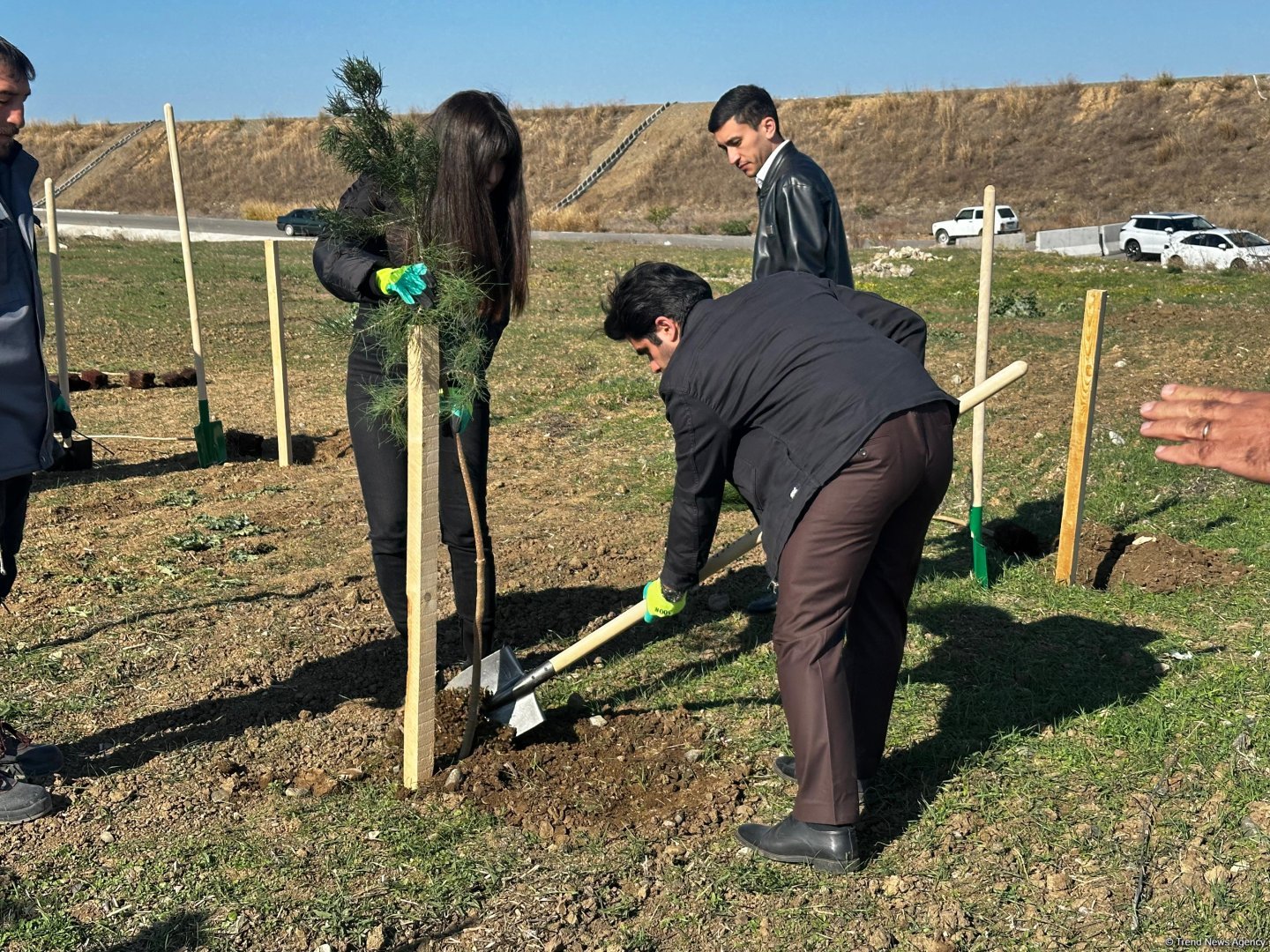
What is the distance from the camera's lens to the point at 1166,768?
3420 millimetres

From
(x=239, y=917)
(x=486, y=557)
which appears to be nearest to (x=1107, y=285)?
(x=486, y=557)

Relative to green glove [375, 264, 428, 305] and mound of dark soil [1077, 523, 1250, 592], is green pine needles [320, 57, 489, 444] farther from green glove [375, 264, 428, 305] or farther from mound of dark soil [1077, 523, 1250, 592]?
mound of dark soil [1077, 523, 1250, 592]

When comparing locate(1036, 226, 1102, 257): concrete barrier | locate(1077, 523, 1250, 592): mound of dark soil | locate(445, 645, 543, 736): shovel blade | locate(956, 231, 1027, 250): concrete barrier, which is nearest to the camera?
locate(445, 645, 543, 736): shovel blade

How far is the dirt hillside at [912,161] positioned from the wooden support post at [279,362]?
2046 centimetres

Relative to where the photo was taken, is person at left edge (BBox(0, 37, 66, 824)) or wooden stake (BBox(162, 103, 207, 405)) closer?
person at left edge (BBox(0, 37, 66, 824))

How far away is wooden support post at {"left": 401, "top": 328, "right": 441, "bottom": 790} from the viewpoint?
3076 mm

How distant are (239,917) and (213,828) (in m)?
0.47

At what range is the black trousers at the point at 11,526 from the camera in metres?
3.29

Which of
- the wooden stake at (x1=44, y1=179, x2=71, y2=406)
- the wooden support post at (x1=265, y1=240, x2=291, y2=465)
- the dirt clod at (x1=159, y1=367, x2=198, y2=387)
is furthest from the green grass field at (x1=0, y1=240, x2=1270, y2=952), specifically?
the dirt clod at (x1=159, y1=367, x2=198, y2=387)

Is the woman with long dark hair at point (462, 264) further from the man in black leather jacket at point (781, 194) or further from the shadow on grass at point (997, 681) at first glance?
the shadow on grass at point (997, 681)

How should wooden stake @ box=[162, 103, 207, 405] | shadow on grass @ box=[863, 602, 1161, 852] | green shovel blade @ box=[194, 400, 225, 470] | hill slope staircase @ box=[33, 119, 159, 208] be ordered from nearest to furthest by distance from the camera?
shadow on grass @ box=[863, 602, 1161, 852] < wooden stake @ box=[162, 103, 207, 405] < green shovel blade @ box=[194, 400, 225, 470] < hill slope staircase @ box=[33, 119, 159, 208]

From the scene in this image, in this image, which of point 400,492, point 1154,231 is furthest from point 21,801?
point 1154,231

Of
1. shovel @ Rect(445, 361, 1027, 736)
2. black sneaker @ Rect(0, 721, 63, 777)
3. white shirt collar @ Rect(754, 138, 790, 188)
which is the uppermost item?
white shirt collar @ Rect(754, 138, 790, 188)

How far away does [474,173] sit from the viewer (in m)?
3.22
